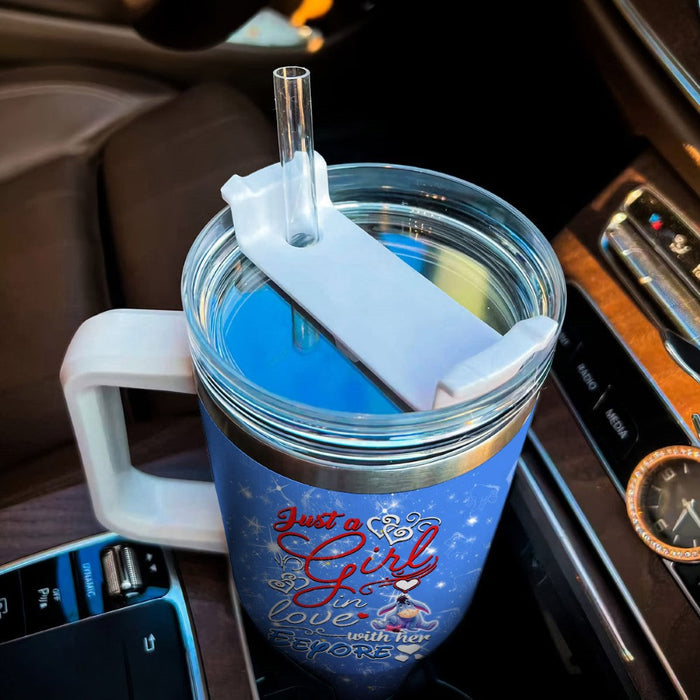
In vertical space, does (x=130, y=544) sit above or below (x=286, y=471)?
below

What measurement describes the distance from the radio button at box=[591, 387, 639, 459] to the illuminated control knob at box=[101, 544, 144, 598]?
30 cm

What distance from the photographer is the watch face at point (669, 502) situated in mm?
376

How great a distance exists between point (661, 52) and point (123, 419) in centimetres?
38

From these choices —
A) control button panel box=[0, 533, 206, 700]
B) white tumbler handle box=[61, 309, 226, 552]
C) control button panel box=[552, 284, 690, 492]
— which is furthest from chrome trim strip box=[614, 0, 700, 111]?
control button panel box=[0, 533, 206, 700]

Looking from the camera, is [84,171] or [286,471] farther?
[84,171]

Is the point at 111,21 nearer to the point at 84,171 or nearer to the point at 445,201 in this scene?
the point at 84,171

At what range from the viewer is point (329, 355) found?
13.1 inches

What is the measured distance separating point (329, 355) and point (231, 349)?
0.16ft

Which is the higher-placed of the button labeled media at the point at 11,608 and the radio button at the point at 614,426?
the radio button at the point at 614,426

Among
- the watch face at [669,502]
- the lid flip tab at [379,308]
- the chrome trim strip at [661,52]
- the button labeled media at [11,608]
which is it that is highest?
the chrome trim strip at [661,52]

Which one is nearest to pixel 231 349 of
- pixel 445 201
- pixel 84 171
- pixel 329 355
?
pixel 329 355

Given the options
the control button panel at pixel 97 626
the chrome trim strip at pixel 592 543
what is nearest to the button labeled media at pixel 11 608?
the control button panel at pixel 97 626

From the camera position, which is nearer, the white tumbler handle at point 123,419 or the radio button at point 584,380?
the white tumbler handle at point 123,419

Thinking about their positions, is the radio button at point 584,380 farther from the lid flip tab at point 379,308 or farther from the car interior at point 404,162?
the lid flip tab at point 379,308
